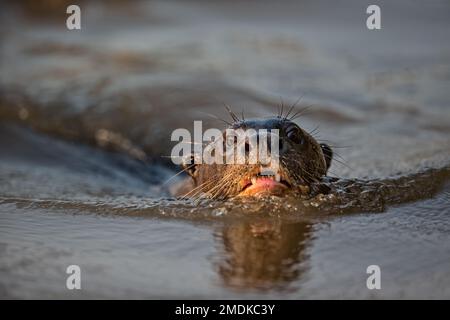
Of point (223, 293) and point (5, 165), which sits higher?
point (5, 165)

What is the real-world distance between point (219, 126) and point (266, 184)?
7.69ft

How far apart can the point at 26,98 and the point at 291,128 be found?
4.07 meters

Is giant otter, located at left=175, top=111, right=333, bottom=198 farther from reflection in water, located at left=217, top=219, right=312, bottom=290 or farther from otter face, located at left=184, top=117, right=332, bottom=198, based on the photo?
reflection in water, located at left=217, top=219, right=312, bottom=290

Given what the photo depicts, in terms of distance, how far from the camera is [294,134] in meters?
3.99

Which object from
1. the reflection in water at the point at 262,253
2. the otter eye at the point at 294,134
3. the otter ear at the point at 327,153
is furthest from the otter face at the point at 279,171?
the otter ear at the point at 327,153

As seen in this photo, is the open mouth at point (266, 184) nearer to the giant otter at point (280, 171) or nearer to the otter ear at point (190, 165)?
the giant otter at point (280, 171)

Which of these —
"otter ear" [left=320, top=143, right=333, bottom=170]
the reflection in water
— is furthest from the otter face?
"otter ear" [left=320, top=143, right=333, bottom=170]

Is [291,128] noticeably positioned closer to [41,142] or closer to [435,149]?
[435,149]

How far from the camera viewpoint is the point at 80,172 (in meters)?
6.15

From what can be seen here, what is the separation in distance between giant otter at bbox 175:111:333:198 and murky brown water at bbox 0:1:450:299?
9cm

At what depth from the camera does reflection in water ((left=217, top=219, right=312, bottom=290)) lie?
3217 millimetres

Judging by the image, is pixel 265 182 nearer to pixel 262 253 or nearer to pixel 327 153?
pixel 262 253

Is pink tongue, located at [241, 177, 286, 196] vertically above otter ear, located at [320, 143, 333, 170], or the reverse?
otter ear, located at [320, 143, 333, 170]

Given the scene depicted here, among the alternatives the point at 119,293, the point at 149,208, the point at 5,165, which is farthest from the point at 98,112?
the point at 119,293
